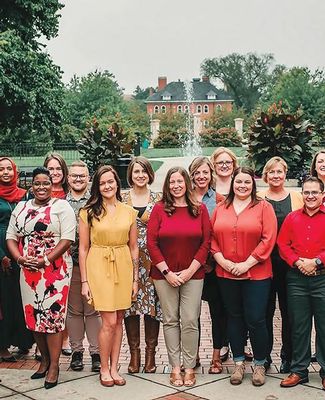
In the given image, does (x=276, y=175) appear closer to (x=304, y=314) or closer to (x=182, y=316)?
(x=304, y=314)

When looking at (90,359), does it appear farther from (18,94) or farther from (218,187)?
(18,94)

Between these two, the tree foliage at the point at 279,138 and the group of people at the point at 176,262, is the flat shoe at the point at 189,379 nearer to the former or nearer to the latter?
the group of people at the point at 176,262

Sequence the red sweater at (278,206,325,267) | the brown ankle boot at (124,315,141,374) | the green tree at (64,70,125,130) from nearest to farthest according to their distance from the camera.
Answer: the red sweater at (278,206,325,267)
the brown ankle boot at (124,315,141,374)
the green tree at (64,70,125,130)

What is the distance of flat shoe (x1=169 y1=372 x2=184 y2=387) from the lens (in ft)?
19.4

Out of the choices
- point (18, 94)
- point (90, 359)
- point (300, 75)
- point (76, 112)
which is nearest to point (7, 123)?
point (18, 94)

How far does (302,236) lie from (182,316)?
51.7 inches

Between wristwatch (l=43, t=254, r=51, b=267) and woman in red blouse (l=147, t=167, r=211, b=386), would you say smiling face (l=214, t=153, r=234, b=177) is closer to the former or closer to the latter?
woman in red blouse (l=147, t=167, r=211, b=386)

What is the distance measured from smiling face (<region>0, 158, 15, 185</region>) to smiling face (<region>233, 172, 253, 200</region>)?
2.23 meters

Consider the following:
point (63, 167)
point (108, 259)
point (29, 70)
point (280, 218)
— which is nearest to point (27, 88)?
point (29, 70)

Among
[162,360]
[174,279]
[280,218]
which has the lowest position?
[162,360]

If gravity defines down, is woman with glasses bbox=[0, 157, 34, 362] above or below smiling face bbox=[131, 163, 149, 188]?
below

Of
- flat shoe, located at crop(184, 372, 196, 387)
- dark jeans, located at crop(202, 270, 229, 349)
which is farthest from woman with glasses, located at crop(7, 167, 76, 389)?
dark jeans, located at crop(202, 270, 229, 349)

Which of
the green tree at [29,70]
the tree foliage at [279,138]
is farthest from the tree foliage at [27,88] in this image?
the tree foliage at [279,138]

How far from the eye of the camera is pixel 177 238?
5758mm
